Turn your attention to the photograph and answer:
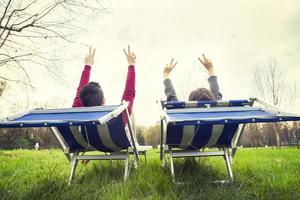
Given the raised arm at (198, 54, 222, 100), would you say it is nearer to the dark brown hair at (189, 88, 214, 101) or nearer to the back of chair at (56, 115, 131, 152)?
the dark brown hair at (189, 88, 214, 101)

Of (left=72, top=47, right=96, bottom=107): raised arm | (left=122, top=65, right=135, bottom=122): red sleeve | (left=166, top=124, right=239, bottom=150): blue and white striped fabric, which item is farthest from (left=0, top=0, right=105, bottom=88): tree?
(left=166, top=124, right=239, bottom=150): blue and white striped fabric

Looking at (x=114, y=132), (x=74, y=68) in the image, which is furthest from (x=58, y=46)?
(x=114, y=132)

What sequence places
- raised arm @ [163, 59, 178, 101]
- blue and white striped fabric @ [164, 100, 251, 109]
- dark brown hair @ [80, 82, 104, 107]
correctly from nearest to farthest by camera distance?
1. blue and white striped fabric @ [164, 100, 251, 109]
2. dark brown hair @ [80, 82, 104, 107]
3. raised arm @ [163, 59, 178, 101]

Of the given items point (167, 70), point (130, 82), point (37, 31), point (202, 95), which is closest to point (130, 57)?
point (130, 82)

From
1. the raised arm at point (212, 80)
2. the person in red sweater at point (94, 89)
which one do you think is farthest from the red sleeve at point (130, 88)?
the raised arm at point (212, 80)

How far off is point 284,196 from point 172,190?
927 mm

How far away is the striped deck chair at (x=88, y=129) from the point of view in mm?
2549

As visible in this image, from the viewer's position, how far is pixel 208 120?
2.56m

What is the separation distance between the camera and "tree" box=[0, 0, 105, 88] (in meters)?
6.45

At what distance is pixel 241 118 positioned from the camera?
261 centimetres

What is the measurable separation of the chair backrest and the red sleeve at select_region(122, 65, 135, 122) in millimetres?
689

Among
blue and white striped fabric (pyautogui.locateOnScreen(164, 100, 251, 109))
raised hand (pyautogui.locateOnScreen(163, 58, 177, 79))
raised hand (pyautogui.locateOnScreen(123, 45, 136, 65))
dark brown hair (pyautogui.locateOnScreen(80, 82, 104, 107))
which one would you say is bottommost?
blue and white striped fabric (pyautogui.locateOnScreen(164, 100, 251, 109))

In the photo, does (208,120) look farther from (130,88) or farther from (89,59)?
(89,59)

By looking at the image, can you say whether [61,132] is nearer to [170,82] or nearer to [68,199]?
[68,199]
